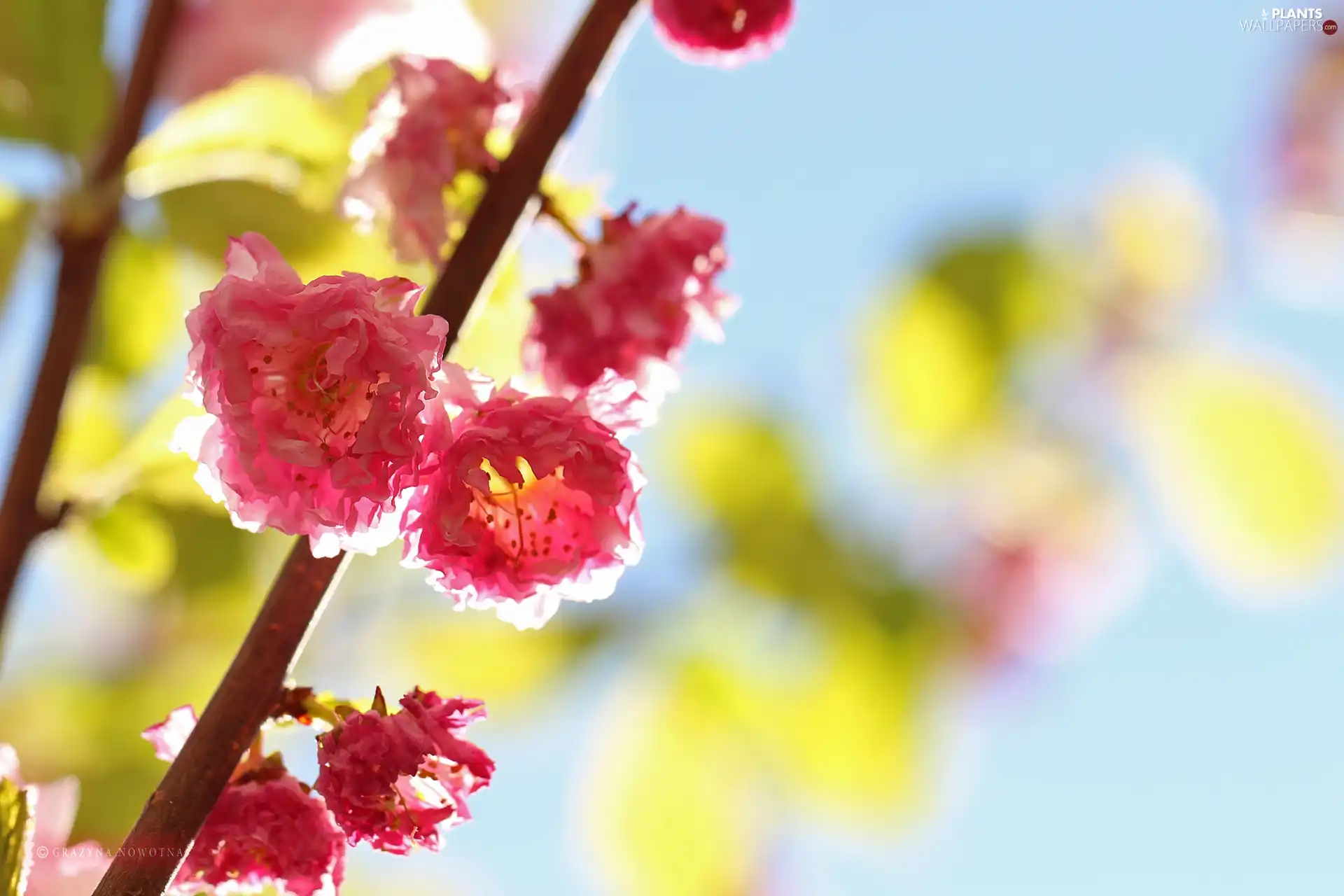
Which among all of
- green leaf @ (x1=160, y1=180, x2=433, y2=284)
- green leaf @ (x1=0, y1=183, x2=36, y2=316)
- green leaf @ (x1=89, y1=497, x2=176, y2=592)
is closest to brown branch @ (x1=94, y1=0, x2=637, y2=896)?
green leaf @ (x1=160, y1=180, x2=433, y2=284)

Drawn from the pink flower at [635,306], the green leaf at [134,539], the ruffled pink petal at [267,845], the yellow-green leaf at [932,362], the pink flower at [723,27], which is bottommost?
the ruffled pink petal at [267,845]

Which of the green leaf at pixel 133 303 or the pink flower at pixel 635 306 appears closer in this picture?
the pink flower at pixel 635 306

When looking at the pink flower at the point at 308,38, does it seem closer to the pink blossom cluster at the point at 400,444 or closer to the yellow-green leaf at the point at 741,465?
the pink blossom cluster at the point at 400,444

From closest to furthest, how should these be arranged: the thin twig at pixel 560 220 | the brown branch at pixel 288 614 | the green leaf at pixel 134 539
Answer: the brown branch at pixel 288 614
the thin twig at pixel 560 220
the green leaf at pixel 134 539

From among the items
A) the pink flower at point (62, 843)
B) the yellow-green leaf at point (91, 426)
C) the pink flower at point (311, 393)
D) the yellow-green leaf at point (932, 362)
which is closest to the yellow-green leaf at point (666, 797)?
the yellow-green leaf at point (932, 362)

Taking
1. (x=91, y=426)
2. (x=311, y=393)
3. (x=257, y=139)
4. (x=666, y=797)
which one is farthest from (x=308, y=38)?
(x=666, y=797)

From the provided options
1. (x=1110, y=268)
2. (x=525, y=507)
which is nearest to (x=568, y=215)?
(x=525, y=507)

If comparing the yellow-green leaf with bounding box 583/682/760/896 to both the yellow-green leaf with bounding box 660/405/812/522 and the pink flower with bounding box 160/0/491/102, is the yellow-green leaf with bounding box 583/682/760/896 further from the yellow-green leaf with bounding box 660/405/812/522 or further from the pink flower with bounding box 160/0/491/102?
the pink flower with bounding box 160/0/491/102
